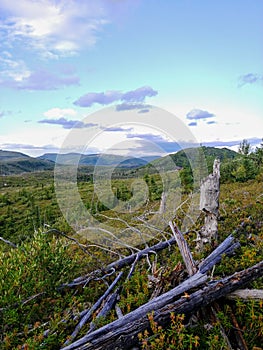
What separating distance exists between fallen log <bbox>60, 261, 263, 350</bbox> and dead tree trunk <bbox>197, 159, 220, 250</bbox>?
293 cm

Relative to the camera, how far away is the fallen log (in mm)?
4309

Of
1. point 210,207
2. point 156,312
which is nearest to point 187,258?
point 156,312

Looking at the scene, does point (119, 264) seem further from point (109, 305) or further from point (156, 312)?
point (156, 312)

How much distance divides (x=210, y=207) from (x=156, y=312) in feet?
13.7

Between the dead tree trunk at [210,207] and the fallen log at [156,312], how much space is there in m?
2.93

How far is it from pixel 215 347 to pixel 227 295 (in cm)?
117

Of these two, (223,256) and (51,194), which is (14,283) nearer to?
(223,256)

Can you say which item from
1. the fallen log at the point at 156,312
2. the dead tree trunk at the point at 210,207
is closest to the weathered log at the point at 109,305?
the fallen log at the point at 156,312

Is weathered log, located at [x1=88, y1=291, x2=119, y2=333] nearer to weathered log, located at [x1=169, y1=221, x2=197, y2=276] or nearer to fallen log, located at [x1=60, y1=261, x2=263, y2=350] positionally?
fallen log, located at [x1=60, y1=261, x2=263, y2=350]

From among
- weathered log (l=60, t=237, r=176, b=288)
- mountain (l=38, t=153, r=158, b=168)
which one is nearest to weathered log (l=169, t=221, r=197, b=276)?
weathered log (l=60, t=237, r=176, b=288)

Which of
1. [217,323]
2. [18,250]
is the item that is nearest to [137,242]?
[18,250]

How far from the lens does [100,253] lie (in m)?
9.25

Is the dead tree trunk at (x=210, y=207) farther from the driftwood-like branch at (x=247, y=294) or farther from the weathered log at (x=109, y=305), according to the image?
the weathered log at (x=109, y=305)

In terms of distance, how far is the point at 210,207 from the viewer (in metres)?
8.36
